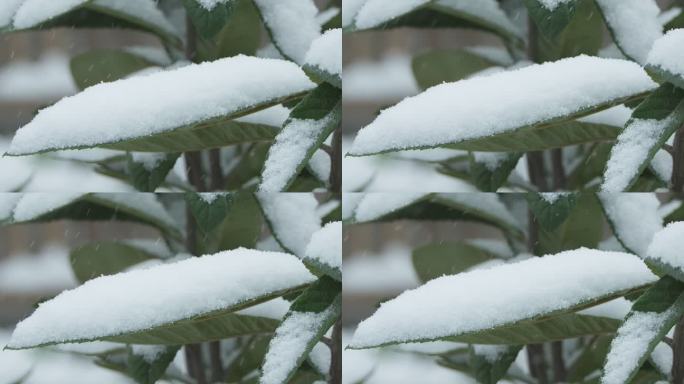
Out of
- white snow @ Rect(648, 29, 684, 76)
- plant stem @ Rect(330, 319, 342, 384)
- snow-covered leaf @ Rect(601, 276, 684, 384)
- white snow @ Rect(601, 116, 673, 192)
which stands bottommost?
plant stem @ Rect(330, 319, 342, 384)

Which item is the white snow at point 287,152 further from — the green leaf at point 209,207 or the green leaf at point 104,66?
the green leaf at point 104,66

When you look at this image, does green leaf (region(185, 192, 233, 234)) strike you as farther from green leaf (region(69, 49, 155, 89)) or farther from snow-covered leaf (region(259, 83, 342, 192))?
green leaf (region(69, 49, 155, 89))

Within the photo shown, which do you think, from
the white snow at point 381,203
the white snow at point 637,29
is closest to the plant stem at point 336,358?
the white snow at point 381,203

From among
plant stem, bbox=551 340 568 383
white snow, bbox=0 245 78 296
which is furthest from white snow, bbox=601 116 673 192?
white snow, bbox=0 245 78 296

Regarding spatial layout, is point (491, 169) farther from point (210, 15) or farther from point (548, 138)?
point (210, 15)

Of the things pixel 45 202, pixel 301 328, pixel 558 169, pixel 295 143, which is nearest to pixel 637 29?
pixel 558 169
